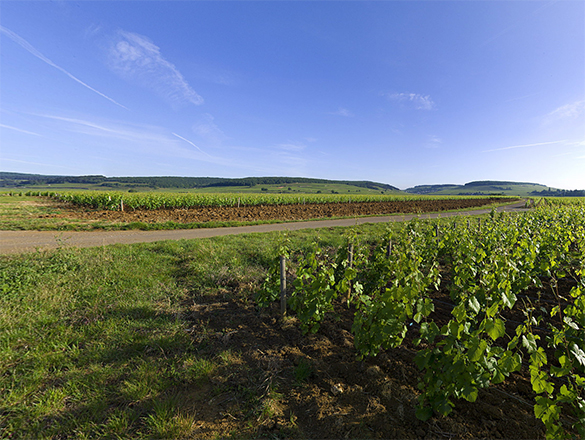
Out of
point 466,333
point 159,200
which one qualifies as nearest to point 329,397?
point 466,333

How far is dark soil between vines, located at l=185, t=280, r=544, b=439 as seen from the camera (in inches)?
115

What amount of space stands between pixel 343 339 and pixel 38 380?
476cm

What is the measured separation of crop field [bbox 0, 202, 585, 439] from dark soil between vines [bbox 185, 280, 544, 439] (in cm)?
2

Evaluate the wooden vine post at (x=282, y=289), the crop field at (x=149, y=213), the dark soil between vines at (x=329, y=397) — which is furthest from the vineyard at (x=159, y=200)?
the dark soil between vines at (x=329, y=397)

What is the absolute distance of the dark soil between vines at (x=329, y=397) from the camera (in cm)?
291

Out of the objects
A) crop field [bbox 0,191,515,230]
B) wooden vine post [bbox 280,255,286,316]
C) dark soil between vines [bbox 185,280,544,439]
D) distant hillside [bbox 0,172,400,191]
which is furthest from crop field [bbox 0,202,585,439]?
distant hillside [bbox 0,172,400,191]

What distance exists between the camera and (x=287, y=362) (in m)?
4.05

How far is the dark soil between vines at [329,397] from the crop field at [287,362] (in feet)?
0.06

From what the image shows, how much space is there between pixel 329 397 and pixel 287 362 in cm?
88

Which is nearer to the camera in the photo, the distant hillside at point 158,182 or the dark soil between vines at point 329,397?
the dark soil between vines at point 329,397

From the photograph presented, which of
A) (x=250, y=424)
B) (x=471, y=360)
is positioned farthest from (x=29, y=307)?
(x=471, y=360)

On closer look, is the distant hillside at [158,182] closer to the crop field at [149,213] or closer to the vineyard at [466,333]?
the crop field at [149,213]

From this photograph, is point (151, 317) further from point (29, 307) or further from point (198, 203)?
point (198, 203)

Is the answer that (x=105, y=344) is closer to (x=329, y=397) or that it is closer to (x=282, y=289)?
(x=282, y=289)
